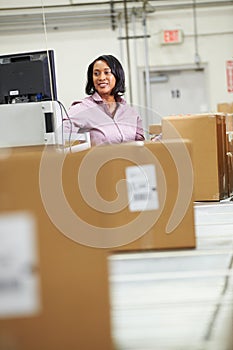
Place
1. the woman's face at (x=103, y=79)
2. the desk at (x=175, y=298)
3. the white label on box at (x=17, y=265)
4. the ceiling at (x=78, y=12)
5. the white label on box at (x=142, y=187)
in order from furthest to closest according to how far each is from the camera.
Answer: the ceiling at (x=78, y=12), the woman's face at (x=103, y=79), the white label on box at (x=142, y=187), the desk at (x=175, y=298), the white label on box at (x=17, y=265)

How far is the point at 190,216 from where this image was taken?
2.40 m

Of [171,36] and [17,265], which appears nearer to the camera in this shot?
[17,265]

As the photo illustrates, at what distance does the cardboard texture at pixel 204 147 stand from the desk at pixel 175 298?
1364mm

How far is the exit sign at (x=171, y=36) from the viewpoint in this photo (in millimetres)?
8602

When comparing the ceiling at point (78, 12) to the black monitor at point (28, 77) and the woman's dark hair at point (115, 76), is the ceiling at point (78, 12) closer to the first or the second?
the woman's dark hair at point (115, 76)

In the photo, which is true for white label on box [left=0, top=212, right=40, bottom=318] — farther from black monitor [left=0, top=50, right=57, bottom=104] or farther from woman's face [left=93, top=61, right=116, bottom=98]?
woman's face [left=93, top=61, right=116, bottom=98]

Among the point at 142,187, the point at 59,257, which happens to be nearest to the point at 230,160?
the point at 142,187

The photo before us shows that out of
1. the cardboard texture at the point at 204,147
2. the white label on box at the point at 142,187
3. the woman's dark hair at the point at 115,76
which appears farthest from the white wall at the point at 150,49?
the white label on box at the point at 142,187

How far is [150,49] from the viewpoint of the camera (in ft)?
28.6

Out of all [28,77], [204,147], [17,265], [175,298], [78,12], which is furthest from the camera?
[78,12]

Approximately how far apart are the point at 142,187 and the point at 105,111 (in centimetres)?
150

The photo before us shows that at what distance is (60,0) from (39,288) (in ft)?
25.9

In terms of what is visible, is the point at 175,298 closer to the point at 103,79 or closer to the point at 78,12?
the point at 103,79

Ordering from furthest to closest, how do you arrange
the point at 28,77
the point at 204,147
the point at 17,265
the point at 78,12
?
1. the point at 78,12
2. the point at 204,147
3. the point at 28,77
4. the point at 17,265
